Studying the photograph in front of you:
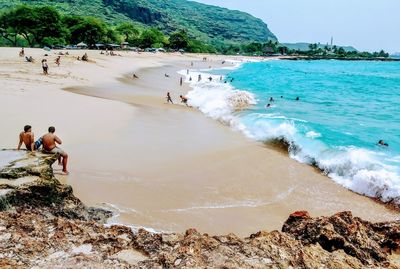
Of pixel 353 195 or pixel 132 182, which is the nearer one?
pixel 132 182

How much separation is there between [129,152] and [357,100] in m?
30.4

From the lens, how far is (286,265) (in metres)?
4.73

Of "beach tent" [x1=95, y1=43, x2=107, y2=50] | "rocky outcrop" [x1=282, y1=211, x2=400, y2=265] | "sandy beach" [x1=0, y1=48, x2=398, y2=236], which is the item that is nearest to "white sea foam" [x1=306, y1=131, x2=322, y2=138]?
A: "sandy beach" [x1=0, y1=48, x2=398, y2=236]

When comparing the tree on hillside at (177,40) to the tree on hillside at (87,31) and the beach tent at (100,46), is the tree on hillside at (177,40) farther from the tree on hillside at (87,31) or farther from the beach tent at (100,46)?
the tree on hillside at (87,31)

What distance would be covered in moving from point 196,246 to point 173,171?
7578 mm

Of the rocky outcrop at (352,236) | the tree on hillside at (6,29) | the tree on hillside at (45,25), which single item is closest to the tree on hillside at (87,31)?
the tree on hillside at (45,25)

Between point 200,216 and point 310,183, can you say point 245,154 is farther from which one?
point 200,216

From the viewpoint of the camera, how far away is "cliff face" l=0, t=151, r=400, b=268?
474 cm

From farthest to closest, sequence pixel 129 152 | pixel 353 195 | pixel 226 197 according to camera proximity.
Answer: pixel 129 152 → pixel 353 195 → pixel 226 197

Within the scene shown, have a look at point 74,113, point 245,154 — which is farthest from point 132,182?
point 74,113

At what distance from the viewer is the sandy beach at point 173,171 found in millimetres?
9523

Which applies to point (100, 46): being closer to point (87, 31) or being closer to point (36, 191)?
point (87, 31)

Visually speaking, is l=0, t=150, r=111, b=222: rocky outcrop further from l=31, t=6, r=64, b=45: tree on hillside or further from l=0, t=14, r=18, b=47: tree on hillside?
l=0, t=14, r=18, b=47: tree on hillside

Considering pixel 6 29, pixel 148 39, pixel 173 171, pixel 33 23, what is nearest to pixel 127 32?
pixel 148 39
